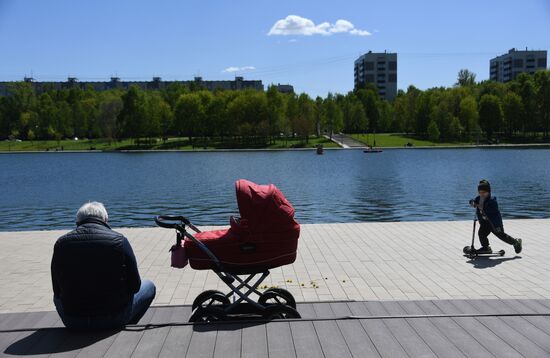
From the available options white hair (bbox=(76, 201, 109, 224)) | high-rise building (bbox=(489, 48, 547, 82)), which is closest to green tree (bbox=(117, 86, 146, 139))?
white hair (bbox=(76, 201, 109, 224))

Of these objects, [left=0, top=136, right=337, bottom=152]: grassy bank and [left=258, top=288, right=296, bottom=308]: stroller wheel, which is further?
[left=0, top=136, right=337, bottom=152]: grassy bank

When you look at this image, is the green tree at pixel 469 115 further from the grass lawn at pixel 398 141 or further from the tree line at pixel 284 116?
the grass lawn at pixel 398 141

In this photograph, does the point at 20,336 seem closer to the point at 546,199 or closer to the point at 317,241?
the point at 317,241

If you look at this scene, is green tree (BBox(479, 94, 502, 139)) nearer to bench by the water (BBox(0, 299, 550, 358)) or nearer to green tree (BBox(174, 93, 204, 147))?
green tree (BBox(174, 93, 204, 147))

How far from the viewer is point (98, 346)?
4605mm

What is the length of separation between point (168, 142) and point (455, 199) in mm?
84001

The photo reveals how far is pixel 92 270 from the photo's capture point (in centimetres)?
469

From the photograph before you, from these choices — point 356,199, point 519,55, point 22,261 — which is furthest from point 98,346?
point 519,55

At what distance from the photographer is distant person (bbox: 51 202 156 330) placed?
463 centimetres

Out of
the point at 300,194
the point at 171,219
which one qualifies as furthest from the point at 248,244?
the point at 300,194

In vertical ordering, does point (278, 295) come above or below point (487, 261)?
above

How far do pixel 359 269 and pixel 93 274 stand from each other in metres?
5.24

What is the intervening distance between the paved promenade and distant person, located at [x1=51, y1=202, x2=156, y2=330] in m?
2.30

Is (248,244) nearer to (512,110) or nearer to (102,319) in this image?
(102,319)
